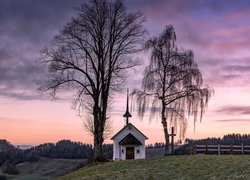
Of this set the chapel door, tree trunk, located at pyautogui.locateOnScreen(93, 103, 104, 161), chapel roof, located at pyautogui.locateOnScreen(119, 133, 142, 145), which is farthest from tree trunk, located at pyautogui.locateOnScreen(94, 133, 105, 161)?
the chapel door

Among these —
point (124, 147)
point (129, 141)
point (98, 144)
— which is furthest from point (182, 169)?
point (124, 147)

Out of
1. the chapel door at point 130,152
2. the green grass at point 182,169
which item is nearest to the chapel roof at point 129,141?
the chapel door at point 130,152

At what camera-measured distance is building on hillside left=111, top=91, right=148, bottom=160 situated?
6088 cm

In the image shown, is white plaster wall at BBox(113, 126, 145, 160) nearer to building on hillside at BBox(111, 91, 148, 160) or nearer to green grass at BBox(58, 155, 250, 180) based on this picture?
building on hillside at BBox(111, 91, 148, 160)

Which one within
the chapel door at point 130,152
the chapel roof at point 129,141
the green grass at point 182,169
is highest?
the chapel roof at point 129,141

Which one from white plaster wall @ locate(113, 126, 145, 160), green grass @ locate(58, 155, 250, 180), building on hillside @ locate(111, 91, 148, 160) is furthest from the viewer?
white plaster wall @ locate(113, 126, 145, 160)

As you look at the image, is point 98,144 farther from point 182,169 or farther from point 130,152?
point 182,169

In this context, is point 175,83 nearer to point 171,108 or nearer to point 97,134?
point 171,108

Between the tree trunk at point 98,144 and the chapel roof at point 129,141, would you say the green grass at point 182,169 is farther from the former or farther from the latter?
the chapel roof at point 129,141

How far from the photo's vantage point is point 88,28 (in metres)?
51.4

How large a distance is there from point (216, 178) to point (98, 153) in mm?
23110

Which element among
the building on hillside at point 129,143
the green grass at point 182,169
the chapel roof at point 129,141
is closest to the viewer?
the green grass at point 182,169

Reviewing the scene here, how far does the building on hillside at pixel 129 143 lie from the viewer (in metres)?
60.9

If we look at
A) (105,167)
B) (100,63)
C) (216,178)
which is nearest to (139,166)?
(105,167)
